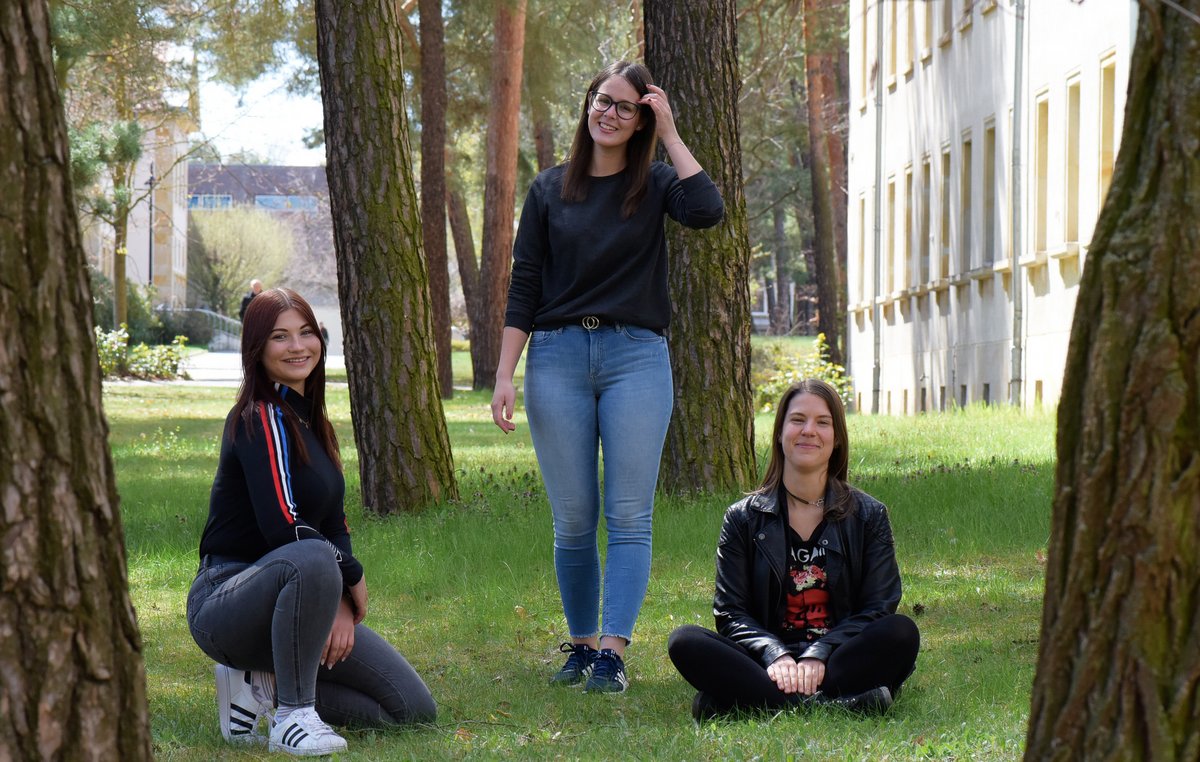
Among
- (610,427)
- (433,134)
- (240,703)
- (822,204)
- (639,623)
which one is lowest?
(639,623)

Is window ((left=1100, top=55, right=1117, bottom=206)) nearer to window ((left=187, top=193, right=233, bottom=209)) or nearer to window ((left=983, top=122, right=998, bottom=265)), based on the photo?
window ((left=983, top=122, right=998, bottom=265))

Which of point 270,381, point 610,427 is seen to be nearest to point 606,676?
point 610,427

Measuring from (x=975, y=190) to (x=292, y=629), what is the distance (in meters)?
22.1

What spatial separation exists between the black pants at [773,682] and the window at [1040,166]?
56.9ft

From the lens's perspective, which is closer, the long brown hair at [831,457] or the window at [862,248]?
the long brown hair at [831,457]

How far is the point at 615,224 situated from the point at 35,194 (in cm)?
304

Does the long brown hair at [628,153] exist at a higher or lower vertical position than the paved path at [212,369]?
higher

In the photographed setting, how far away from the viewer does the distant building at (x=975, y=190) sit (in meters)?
19.9

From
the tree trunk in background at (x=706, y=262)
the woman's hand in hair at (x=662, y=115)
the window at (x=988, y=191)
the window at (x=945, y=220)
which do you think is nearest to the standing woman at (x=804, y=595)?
the woman's hand in hair at (x=662, y=115)

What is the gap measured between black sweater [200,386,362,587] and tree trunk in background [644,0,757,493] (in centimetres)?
497

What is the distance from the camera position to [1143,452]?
2.62 metres

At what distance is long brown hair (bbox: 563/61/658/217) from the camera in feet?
18.1

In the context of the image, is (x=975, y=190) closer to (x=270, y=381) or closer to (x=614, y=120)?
(x=614, y=120)

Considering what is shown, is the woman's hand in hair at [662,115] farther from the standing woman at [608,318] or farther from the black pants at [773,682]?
the black pants at [773,682]
